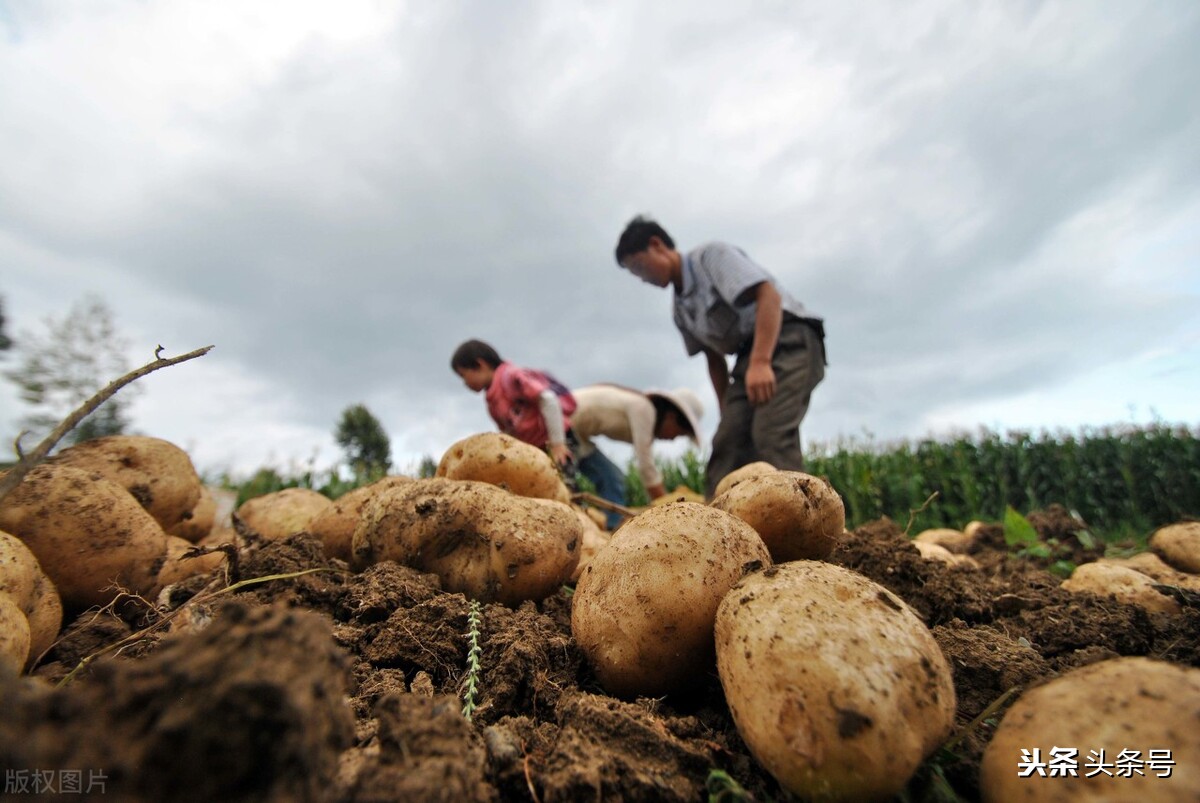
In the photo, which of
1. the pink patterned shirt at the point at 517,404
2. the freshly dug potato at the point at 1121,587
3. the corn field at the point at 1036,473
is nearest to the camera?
the freshly dug potato at the point at 1121,587

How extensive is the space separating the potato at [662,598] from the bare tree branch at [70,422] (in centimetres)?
122

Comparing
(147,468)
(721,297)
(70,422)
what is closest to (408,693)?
(70,422)

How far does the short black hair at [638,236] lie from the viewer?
16.8 ft

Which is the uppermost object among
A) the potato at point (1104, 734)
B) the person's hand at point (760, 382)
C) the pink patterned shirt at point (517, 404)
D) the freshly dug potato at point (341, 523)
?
the pink patterned shirt at point (517, 404)

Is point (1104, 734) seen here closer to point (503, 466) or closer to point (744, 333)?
point (503, 466)

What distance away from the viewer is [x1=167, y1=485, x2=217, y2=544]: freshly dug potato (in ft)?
9.98

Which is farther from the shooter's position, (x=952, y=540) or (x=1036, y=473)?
A: (x=1036, y=473)

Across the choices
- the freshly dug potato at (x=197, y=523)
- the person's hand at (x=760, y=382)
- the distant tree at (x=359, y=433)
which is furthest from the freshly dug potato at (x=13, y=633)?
the distant tree at (x=359, y=433)

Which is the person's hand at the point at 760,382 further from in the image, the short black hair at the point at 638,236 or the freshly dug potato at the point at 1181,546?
the freshly dug potato at the point at 1181,546

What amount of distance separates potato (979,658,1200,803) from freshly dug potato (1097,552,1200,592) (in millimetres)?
1818

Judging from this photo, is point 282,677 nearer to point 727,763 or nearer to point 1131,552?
point 727,763

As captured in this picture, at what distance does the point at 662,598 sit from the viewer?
156 cm

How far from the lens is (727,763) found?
1.29 metres

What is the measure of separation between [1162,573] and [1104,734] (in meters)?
2.46
